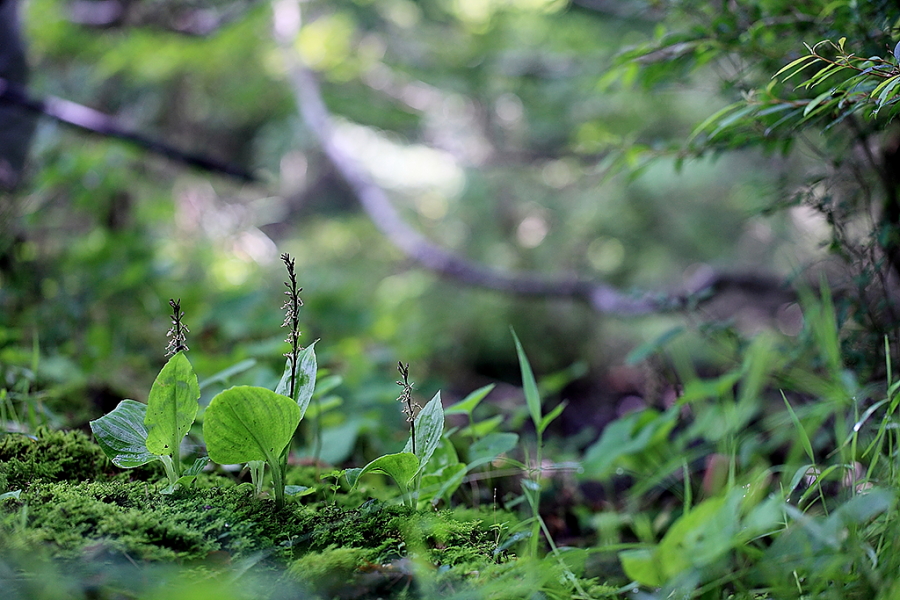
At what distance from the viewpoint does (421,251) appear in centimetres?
368

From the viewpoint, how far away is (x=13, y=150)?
2375 millimetres

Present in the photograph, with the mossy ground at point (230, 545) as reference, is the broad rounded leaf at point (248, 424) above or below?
above

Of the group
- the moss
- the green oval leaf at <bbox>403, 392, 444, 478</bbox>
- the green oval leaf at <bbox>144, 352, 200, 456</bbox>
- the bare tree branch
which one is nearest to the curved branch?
the green oval leaf at <bbox>403, 392, 444, 478</bbox>

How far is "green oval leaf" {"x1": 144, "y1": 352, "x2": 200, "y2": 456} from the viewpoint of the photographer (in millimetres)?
772

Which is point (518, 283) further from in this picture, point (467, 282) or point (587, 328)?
point (587, 328)

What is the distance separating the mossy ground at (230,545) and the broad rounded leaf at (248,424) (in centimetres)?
8

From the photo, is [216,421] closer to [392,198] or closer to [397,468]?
[397,468]

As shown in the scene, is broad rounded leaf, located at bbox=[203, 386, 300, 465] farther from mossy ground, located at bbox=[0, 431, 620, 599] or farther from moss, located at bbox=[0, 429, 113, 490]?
moss, located at bbox=[0, 429, 113, 490]

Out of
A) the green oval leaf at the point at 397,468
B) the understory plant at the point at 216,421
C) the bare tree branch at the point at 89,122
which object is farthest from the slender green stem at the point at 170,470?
the bare tree branch at the point at 89,122

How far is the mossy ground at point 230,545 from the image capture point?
0.61 metres

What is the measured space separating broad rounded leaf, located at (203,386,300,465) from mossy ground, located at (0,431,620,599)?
82mm

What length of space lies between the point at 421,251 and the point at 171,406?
2946 millimetres

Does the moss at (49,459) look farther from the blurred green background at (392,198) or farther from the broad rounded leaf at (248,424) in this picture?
the blurred green background at (392,198)

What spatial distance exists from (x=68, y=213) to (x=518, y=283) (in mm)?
3253
